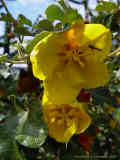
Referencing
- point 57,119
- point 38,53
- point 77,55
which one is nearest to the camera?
point 38,53

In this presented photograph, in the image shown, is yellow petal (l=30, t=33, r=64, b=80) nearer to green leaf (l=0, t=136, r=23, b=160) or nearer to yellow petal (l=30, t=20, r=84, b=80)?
yellow petal (l=30, t=20, r=84, b=80)

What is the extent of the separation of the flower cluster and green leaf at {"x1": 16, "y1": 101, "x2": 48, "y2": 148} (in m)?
0.04

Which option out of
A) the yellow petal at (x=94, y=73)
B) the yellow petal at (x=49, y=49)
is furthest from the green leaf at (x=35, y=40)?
the yellow petal at (x=94, y=73)

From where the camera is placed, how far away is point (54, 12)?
594mm

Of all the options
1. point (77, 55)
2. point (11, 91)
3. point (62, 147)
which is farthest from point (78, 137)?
point (11, 91)

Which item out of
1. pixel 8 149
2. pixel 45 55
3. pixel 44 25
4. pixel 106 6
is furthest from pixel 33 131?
pixel 106 6

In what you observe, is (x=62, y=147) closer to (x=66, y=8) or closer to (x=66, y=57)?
(x=66, y=57)

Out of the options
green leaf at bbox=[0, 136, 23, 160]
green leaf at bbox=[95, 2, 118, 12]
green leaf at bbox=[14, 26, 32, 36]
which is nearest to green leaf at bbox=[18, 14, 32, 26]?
green leaf at bbox=[14, 26, 32, 36]

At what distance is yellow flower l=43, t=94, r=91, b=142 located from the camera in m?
0.66

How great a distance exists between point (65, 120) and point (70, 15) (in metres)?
0.39

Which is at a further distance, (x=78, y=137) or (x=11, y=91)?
(x=11, y=91)

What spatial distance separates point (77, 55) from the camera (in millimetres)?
A: 623

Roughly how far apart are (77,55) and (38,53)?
0.50 feet

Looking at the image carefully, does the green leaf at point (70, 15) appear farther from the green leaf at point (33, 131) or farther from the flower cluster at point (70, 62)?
the green leaf at point (33, 131)
